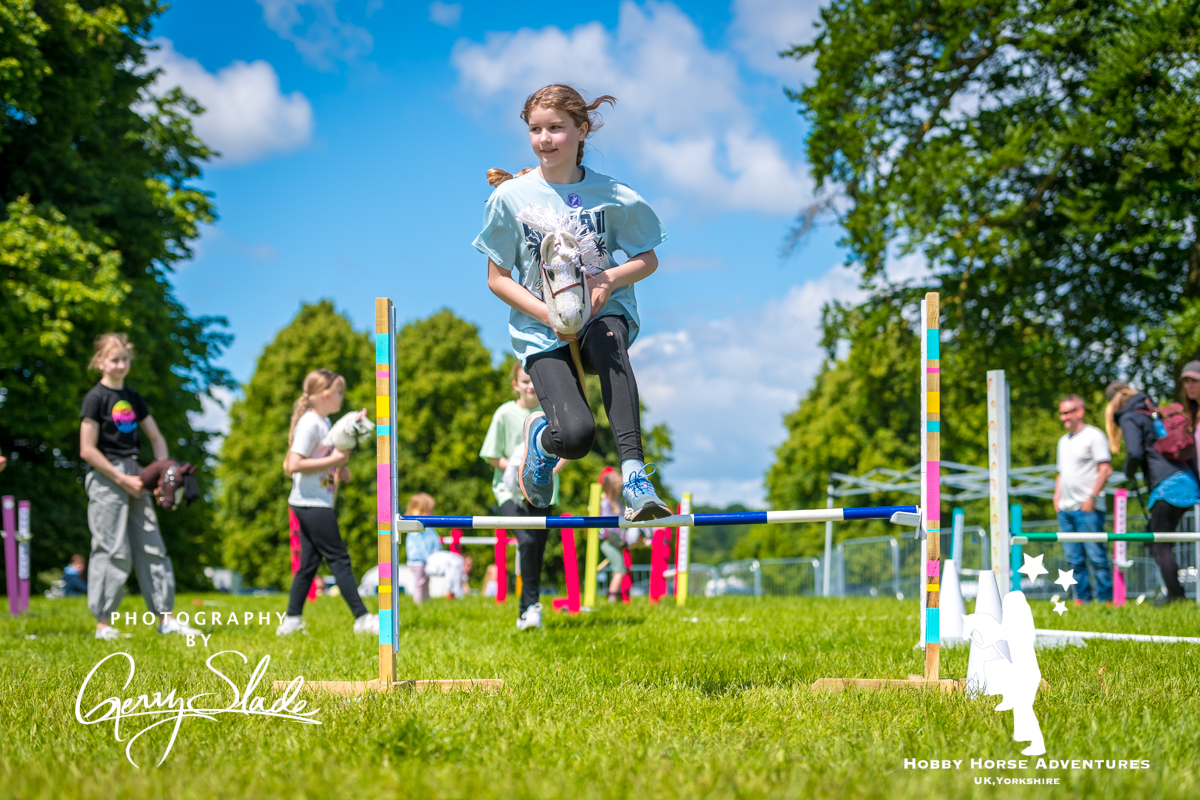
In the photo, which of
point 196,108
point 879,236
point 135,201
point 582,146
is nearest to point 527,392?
point 582,146

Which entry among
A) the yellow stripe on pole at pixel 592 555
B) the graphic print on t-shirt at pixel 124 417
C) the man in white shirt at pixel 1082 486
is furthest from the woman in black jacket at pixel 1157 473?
the graphic print on t-shirt at pixel 124 417

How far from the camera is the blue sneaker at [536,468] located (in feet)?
14.9

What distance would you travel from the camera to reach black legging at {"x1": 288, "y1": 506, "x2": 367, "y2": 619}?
7.22m

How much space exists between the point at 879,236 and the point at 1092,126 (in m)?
3.56

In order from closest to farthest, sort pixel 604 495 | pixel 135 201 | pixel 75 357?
pixel 604 495, pixel 75 357, pixel 135 201

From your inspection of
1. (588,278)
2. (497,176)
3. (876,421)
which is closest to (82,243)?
(497,176)

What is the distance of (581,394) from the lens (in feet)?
14.4

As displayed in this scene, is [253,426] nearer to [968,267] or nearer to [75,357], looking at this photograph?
[75,357]

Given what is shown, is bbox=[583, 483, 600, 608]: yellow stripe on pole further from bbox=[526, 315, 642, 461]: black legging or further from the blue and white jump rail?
the blue and white jump rail

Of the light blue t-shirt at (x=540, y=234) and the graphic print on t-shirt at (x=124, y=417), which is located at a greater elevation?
the light blue t-shirt at (x=540, y=234)

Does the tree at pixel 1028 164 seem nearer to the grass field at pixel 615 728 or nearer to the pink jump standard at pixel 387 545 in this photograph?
the grass field at pixel 615 728

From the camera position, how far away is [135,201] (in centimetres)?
1994

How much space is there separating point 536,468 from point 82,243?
1529 cm
